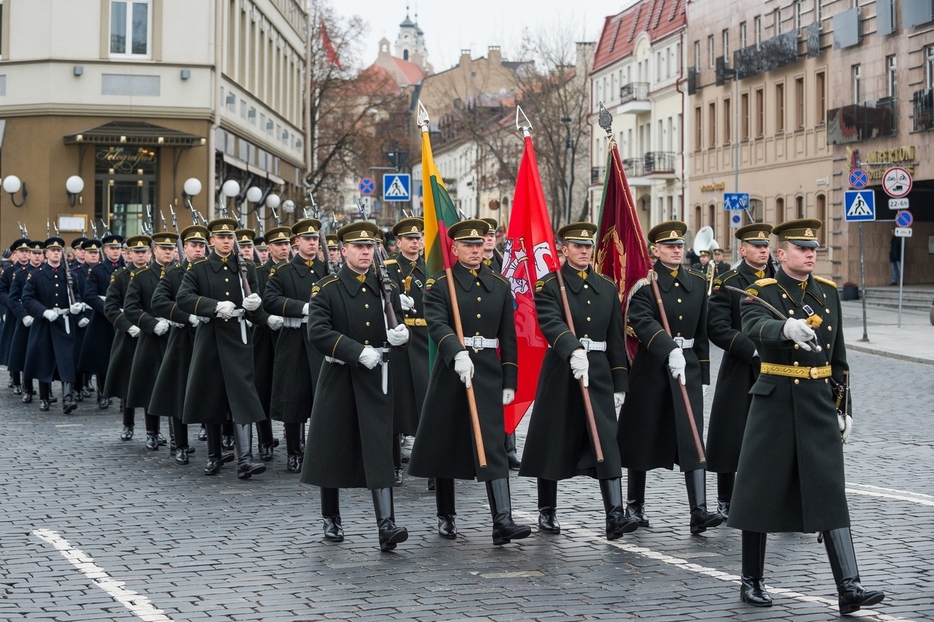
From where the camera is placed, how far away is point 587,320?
9.10 metres

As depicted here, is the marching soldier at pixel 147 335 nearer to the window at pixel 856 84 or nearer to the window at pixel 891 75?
the window at pixel 891 75

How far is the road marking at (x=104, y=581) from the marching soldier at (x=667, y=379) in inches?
136

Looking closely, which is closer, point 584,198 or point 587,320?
point 587,320

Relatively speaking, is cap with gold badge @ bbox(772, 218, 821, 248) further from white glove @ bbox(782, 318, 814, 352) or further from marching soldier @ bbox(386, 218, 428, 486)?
marching soldier @ bbox(386, 218, 428, 486)

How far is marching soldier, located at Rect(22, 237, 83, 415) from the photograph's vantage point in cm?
1720

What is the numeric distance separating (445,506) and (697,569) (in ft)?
6.07

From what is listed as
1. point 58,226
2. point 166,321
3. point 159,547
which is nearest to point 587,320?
point 159,547

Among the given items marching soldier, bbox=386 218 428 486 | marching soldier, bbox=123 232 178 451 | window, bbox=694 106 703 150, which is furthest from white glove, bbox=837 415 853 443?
window, bbox=694 106 703 150

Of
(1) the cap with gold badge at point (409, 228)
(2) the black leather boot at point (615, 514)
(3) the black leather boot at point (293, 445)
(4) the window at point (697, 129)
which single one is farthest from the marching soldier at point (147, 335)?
(4) the window at point (697, 129)

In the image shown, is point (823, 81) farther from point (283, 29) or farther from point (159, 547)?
point (159, 547)

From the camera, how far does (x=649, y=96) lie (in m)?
66.1

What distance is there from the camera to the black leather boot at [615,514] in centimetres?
880

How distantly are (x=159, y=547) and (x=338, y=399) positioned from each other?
1.46 m

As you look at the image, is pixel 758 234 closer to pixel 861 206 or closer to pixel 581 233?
pixel 581 233
